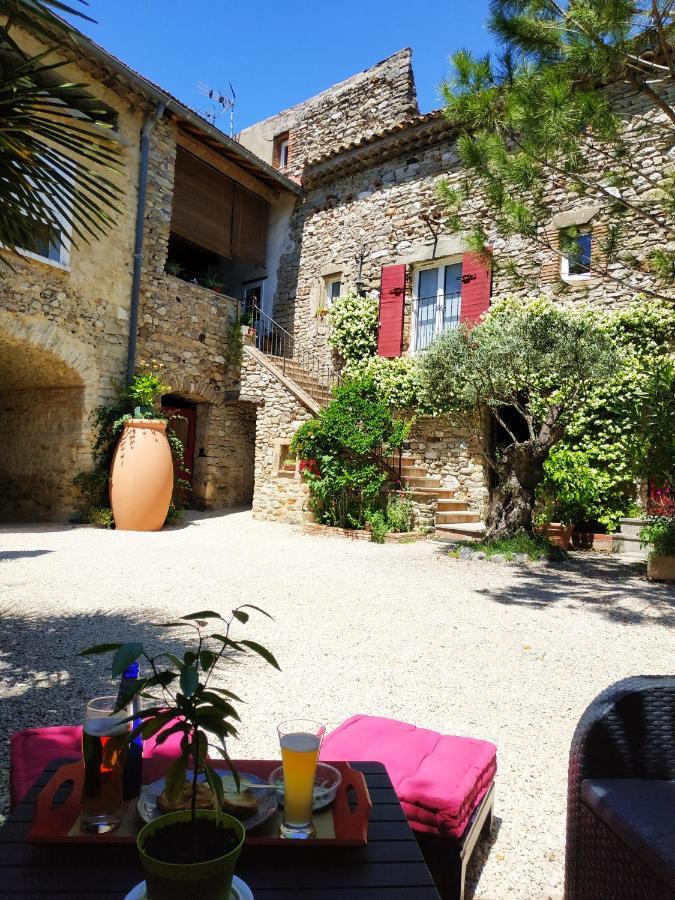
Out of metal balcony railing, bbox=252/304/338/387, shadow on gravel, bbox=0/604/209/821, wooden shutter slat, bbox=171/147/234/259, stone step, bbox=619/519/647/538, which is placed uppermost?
wooden shutter slat, bbox=171/147/234/259

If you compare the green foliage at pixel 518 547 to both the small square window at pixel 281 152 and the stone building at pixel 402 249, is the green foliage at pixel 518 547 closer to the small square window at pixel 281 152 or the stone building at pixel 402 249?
the stone building at pixel 402 249

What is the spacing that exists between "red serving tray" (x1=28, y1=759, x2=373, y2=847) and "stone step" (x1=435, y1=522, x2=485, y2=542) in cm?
640

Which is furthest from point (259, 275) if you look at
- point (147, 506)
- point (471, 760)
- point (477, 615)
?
point (471, 760)

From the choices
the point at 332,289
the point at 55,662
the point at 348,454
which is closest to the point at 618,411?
the point at 348,454

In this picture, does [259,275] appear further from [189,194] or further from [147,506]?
[147,506]

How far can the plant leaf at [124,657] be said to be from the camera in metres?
0.73

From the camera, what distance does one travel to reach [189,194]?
10227 mm

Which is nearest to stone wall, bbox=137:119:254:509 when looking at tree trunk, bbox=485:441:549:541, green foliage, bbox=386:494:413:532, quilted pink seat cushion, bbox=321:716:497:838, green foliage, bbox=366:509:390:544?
green foliage, bbox=366:509:390:544

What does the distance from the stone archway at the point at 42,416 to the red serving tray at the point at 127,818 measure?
7390 millimetres

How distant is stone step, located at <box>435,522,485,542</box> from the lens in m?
7.63

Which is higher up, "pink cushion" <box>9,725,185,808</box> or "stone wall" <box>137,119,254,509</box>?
"stone wall" <box>137,119,254,509</box>

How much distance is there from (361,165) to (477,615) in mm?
9254

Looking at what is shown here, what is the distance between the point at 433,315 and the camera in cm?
995

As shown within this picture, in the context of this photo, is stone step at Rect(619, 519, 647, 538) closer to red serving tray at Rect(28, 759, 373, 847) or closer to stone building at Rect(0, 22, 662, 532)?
stone building at Rect(0, 22, 662, 532)
